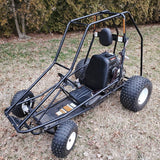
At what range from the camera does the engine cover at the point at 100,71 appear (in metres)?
3.23

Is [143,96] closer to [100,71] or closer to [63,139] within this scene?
[100,71]

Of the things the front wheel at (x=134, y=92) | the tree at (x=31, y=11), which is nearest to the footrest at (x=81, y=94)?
the front wheel at (x=134, y=92)

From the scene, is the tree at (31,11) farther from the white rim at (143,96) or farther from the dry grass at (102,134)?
the white rim at (143,96)

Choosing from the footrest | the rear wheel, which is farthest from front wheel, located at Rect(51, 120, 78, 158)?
the rear wheel

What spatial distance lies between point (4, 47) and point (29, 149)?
441 cm

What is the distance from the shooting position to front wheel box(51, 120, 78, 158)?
2375 millimetres

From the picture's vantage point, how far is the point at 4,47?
20.3ft

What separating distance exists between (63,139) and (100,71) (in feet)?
4.56

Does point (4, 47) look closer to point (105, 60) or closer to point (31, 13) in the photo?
point (31, 13)

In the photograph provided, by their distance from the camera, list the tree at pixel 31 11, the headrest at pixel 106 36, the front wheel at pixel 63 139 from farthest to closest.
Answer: the tree at pixel 31 11 < the headrest at pixel 106 36 < the front wheel at pixel 63 139

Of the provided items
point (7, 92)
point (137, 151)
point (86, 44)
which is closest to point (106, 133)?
point (137, 151)

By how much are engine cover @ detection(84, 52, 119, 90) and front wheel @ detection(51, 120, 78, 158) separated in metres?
1.05

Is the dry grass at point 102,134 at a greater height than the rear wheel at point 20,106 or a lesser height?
lesser

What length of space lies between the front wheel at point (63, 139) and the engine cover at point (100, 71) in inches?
41.5
